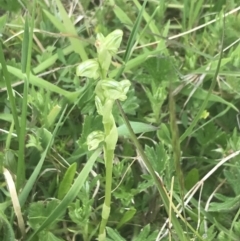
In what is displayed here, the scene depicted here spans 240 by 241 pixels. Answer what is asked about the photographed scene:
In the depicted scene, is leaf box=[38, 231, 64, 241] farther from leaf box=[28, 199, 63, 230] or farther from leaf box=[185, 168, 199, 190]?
leaf box=[185, 168, 199, 190]

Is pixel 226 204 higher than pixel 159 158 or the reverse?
the reverse

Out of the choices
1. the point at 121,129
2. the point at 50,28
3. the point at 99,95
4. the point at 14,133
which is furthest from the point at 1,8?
the point at 99,95

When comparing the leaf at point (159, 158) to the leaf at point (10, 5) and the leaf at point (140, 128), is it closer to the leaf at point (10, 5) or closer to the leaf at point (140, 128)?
the leaf at point (140, 128)

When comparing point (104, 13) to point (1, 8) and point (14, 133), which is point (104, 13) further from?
point (14, 133)

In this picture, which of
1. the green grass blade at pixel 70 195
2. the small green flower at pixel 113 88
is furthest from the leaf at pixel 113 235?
the small green flower at pixel 113 88

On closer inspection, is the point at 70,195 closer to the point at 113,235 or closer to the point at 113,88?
the point at 113,235

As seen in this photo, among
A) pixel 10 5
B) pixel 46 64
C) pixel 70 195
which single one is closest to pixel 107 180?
pixel 70 195

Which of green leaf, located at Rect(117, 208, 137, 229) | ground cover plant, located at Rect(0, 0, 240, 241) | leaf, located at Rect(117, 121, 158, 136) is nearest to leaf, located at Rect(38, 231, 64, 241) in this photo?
ground cover plant, located at Rect(0, 0, 240, 241)
